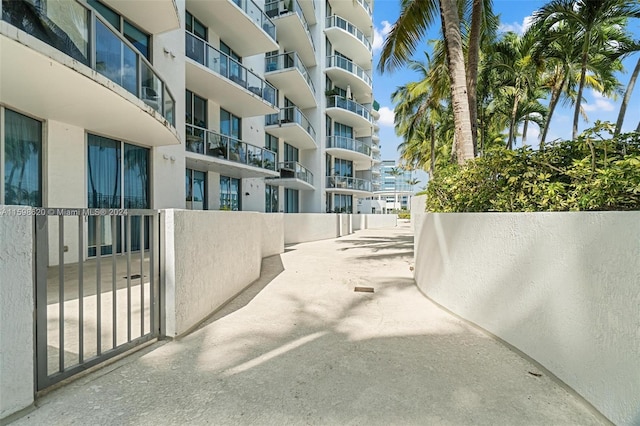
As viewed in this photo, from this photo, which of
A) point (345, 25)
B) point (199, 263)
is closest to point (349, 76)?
point (345, 25)

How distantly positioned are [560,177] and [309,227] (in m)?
14.3

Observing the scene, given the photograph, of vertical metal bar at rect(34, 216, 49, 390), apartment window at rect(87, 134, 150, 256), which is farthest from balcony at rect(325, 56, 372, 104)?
vertical metal bar at rect(34, 216, 49, 390)

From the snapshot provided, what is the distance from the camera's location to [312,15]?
2320 centimetres

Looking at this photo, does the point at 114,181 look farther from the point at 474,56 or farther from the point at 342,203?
the point at 342,203

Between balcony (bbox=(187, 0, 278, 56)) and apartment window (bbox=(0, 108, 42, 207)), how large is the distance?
28.0 ft

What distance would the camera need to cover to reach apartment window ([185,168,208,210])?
1329 cm

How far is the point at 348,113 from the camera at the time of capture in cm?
2681

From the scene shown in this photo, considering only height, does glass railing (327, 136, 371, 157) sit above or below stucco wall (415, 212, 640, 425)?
above

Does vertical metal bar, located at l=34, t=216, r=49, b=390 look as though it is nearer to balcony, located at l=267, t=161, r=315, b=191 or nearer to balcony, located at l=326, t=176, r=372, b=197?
balcony, located at l=267, t=161, r=315, b=191

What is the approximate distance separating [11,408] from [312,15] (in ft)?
86.8

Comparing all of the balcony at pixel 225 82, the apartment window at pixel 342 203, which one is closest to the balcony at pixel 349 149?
the apartment window at pixel 342 203

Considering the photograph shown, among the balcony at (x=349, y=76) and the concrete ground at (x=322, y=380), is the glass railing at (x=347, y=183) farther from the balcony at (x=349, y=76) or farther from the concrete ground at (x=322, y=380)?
the concrete ground at (x=322, y=380)

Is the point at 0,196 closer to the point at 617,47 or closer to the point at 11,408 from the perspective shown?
the point at 11,408

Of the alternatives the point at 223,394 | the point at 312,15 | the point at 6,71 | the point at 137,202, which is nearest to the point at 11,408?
the point at 223,394
